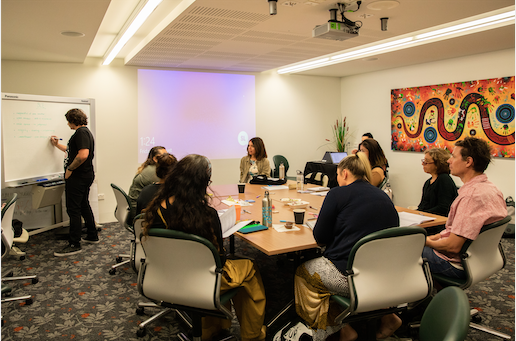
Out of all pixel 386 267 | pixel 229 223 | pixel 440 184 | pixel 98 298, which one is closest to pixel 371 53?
pixel 440 184

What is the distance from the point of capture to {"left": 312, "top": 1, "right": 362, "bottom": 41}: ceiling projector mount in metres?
3.46

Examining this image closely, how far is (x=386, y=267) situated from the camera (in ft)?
6.65

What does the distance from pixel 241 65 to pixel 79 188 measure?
10.8 feet

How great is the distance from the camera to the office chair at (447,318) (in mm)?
1097

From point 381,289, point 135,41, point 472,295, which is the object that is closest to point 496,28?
point 472,295

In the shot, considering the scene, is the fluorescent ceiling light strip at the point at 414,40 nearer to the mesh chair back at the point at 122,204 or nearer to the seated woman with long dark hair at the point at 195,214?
the seated woman with long dark hair at the point at 195,214

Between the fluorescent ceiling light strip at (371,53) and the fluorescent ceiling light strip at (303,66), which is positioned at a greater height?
the fluorescent ceiling light strip at (303,66)

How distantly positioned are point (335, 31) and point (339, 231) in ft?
7.01

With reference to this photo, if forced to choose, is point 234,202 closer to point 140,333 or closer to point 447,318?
point 140,333

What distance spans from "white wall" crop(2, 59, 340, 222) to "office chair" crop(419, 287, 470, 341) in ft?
18.5

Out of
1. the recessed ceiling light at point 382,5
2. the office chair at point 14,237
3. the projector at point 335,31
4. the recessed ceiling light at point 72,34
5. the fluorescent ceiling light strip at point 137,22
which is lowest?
the office chair at point 14,237

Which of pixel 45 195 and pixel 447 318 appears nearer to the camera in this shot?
pixel 447 318

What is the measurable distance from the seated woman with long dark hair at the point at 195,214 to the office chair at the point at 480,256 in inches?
49.4

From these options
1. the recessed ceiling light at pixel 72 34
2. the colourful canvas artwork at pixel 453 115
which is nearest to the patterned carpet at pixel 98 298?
the colourful canvas artwork at pixel 453 115
